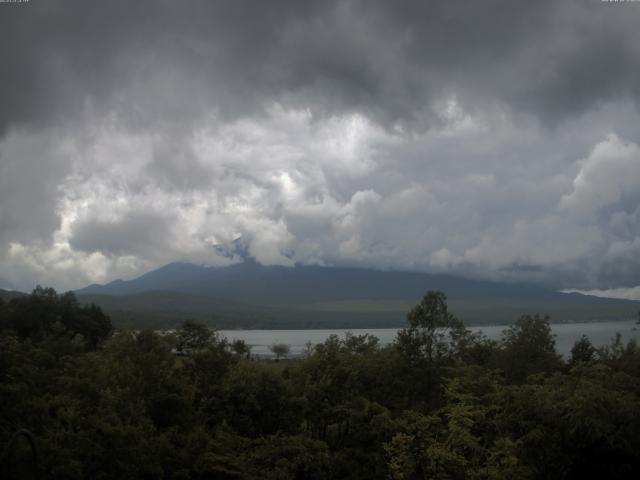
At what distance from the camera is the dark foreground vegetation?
17953 mm

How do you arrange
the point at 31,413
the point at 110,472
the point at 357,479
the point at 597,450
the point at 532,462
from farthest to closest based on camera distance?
the point at 357,479, the point at 31,413, the point at 110,472, the point at 532,462, the point at 597,450

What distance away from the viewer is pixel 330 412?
2588 centimetres

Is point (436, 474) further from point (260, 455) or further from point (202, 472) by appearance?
point (202, 472)

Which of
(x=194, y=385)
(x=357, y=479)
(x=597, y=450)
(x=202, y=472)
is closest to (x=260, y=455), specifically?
(x=202, y=472)

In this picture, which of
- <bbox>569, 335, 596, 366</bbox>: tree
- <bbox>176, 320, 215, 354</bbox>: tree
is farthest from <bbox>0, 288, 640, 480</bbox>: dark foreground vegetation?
<bbox>569, 335, 596, 366</bbox>: tree

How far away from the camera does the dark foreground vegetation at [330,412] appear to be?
17953 mm

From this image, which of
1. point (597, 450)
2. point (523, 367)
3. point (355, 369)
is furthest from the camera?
point (523, 367)

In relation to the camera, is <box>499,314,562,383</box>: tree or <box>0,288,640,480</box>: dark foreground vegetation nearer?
<box>0,288,640,480</box>: dark foreground vegetation

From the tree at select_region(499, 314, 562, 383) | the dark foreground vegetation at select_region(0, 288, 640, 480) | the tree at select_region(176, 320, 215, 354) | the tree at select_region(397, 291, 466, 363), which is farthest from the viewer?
the tree at select_region(176, 320, 215, 354)

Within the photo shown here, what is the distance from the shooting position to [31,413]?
21359 mm

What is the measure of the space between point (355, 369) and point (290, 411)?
4.02m

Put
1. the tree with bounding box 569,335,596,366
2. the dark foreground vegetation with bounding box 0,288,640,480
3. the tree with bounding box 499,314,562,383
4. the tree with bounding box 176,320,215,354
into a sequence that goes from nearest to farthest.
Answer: the dark foreground vegetation with bounding box 0,288,640,480 < the tree with bounding box 499,314,562,383 < the tree with bounding box 176,320,215,354 < the tree with bounding box 569,335,596,366

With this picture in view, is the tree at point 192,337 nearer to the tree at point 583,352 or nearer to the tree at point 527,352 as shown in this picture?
the tree at point 527,352

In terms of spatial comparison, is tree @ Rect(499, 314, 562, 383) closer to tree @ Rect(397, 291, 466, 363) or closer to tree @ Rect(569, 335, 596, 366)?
tree @ Rect(397, 291, 466, 363)
